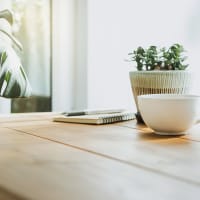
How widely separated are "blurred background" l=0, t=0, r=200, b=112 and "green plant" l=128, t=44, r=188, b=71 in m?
0.74

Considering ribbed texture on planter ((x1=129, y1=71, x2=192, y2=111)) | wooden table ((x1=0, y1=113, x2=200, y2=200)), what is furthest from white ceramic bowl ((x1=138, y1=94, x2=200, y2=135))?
ribbed texture on planter ((x1=129, y1=71, x2=192, y2=111))

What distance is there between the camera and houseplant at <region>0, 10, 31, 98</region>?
1883mm

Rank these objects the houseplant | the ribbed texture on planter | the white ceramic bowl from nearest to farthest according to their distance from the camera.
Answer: the white ceramic bowl < the ribbed texture on planter < the houseplant

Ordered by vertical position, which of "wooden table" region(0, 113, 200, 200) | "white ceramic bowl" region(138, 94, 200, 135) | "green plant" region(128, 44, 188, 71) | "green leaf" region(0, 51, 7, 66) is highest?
"green leaf" region(0, 51, 7, 66)

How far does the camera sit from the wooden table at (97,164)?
1.51 ft

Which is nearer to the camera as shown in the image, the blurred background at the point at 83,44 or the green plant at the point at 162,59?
the green plant at the point at 162,59

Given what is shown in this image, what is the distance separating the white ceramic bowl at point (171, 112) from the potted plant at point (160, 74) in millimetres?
222

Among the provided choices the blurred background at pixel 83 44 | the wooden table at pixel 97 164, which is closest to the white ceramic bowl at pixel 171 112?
the wooden table at pixel 97 164

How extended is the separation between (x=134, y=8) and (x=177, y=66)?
0.98 metres

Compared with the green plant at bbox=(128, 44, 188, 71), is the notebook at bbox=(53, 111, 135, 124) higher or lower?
lower

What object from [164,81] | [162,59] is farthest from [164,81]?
[162,59]

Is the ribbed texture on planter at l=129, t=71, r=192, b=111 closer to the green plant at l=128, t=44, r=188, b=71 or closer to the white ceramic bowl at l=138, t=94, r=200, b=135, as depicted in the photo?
the green plant at l=128, t=44, r=188, b=71

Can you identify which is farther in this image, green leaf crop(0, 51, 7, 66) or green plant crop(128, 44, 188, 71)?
green leaf crop(0, 51, 7, 66)

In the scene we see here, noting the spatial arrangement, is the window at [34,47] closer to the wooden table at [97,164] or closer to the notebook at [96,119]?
the notebook at [96,119]
